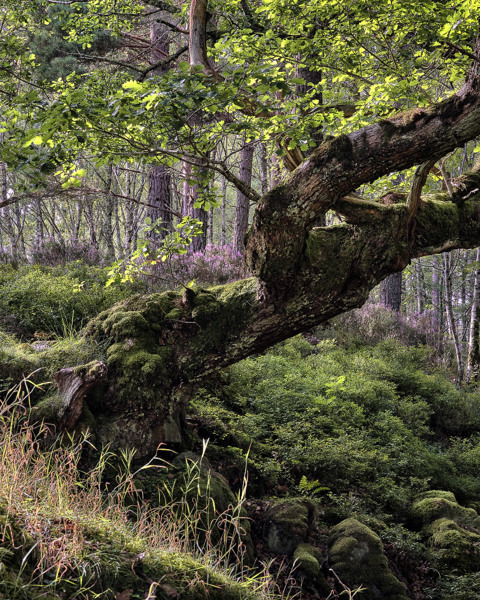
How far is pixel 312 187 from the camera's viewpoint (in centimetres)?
385

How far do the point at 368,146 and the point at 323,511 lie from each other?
11.1 feet

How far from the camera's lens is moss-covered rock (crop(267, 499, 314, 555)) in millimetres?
3823

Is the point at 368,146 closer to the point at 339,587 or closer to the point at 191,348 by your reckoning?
the point at 191,348

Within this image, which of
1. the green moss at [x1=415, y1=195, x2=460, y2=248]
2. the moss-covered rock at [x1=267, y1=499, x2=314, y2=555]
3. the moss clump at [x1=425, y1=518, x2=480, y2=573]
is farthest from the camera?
the green moss at [x1=415, y1=195, x2=460, y2=248]

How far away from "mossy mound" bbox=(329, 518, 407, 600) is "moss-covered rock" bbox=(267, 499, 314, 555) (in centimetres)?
29

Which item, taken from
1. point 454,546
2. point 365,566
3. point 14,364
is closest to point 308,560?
point 365,566

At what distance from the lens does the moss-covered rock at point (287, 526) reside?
3.82 m

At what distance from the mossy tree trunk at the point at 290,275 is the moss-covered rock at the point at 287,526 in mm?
1120

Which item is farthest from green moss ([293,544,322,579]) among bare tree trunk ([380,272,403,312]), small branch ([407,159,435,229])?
bare tree trunk ([380,272,403,312])

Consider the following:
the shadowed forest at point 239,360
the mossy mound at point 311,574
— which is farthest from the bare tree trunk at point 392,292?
the mossy mound at point 311,574

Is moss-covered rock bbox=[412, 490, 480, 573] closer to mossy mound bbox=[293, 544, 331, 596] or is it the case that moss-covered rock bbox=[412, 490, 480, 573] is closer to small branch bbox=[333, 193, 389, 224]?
mossy mound bbox=[293, 544, 331, 596]

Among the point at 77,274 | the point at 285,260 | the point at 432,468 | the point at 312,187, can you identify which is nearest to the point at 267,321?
the point at 285,260

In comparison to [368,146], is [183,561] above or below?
below

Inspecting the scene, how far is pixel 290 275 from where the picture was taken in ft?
13.5
